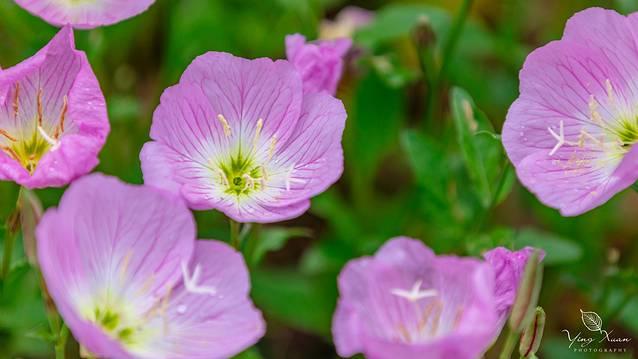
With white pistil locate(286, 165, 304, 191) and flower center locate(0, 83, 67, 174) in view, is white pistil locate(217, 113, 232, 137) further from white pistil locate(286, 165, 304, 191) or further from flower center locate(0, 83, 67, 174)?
→ flower center locate(0, 83, 67, 174)

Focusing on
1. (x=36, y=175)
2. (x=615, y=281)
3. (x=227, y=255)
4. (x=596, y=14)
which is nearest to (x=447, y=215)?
(x=615, y=281)

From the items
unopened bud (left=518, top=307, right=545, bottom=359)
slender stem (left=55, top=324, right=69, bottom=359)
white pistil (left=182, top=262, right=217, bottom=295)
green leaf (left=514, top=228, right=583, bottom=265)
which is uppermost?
white pistil (left=182, top=262, right=217, bottom=295)

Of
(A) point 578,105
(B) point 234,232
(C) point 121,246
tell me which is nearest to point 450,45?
(A) point 578,105

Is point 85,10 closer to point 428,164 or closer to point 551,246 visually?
point 428,164

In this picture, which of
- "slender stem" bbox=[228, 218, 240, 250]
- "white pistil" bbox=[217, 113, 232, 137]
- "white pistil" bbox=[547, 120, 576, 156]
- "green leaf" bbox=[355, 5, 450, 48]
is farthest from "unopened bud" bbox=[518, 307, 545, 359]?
"green leaf" bbox=[355, 5, 450, 48]

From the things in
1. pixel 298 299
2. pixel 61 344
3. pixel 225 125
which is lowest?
pixel 298 299

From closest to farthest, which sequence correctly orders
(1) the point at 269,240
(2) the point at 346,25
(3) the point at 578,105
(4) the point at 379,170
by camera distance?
(3) the point at 578,105 → (1) the point at 269,240 → (2) the point at 346,25 → (4) the point at 379,170

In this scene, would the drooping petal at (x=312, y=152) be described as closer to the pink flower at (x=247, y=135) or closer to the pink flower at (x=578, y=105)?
the pink flower at (x=247, y=135)

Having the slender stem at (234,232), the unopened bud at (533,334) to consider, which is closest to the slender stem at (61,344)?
the slender stem at (234,232)
